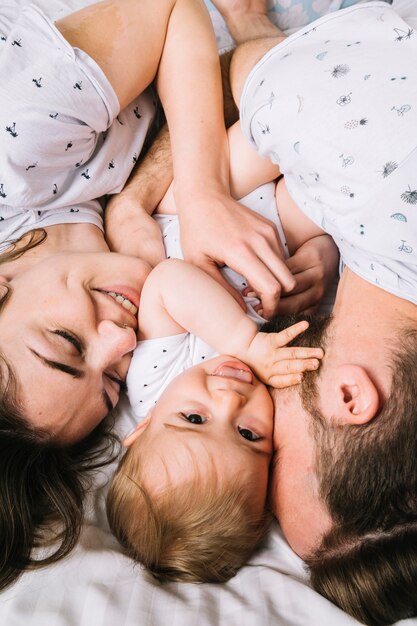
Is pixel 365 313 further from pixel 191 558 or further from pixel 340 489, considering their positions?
pixel 191 558

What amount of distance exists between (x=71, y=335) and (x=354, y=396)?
567 mm

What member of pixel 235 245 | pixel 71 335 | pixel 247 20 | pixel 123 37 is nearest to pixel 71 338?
pixel 71 335

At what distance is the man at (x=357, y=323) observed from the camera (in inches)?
32.7

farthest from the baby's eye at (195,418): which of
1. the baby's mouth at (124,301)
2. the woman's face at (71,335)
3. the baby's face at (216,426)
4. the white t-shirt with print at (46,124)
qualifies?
the white t-shirt with print at (46,124)

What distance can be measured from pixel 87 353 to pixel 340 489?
1.85 feet

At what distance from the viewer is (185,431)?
37.9 inches

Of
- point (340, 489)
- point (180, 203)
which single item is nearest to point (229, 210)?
point (180, 203)

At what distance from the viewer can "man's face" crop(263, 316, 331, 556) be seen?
91cm

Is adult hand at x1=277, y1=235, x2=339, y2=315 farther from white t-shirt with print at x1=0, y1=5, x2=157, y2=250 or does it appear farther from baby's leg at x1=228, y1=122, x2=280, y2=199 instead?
white t-shirt with print at x1=0, y1=5, x2=157, y2=250

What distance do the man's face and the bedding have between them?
79 millimetres

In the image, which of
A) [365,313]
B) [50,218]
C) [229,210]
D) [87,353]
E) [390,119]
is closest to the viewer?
[390,119]

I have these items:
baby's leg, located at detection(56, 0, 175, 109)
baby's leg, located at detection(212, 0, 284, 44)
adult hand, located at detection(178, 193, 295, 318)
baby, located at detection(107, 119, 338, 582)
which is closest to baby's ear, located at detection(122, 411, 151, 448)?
baby, located at detection(107, 119, 338, 582)

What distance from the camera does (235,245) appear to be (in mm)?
1145

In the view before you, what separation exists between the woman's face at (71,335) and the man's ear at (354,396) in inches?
17.9
